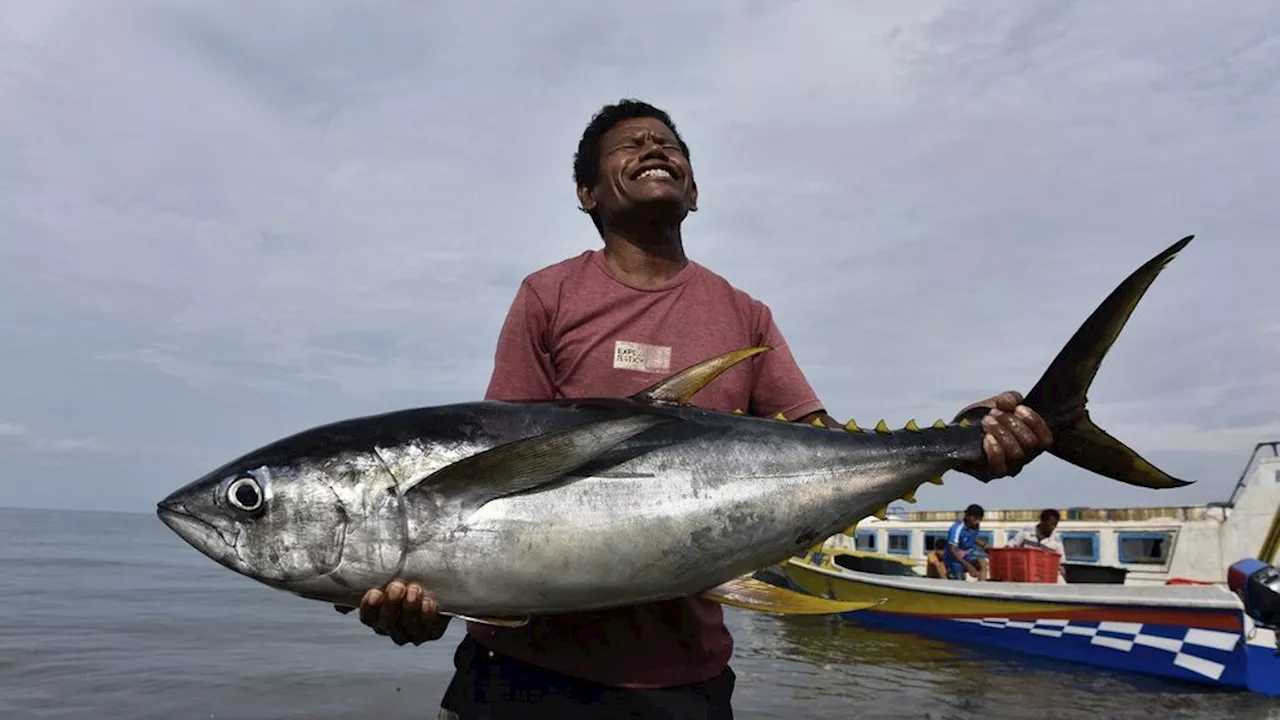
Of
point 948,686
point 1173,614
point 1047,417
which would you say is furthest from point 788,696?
point 1047,417

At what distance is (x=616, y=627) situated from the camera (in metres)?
2.64

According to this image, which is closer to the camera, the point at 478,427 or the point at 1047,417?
the point at 478,427

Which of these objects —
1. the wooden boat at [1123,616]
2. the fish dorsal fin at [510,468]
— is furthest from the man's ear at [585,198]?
the wooden boat at [1123,616]

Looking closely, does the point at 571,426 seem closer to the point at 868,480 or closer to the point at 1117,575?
the point at 868,480

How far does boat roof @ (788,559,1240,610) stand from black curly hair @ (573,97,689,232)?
11.7 metres

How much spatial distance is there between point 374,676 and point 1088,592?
1215cm

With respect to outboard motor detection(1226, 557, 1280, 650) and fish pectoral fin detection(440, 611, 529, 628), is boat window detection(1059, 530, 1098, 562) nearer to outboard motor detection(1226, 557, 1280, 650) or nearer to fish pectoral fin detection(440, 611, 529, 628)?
outboard motor detection(1226, 557, 1280, 650)

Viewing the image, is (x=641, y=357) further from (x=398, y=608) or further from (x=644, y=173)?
(x=398, y=608)

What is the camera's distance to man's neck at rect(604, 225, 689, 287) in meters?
3.27

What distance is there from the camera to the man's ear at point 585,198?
3.63 meters

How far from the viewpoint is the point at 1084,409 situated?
2850 millimetres

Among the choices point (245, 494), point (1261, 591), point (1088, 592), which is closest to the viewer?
point (245, 494)

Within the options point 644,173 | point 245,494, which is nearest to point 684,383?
point 644,173

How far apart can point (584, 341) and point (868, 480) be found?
1.11 meters
